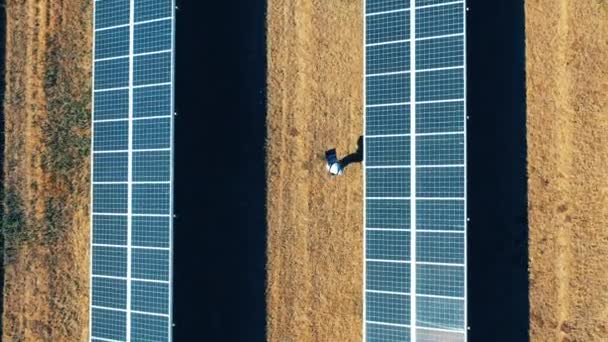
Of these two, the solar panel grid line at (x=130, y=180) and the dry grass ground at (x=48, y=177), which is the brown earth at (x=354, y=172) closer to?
the solar panel grid line at (x=130, y=180)

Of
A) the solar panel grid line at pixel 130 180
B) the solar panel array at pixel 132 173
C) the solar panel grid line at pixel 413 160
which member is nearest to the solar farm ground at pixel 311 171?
the solar panel array at pixel 132 173

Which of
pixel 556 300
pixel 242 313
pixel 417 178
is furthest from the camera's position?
pixel 242 313

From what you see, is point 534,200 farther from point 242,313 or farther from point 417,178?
point 242,313

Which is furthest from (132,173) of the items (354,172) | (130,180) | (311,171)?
(354,172)

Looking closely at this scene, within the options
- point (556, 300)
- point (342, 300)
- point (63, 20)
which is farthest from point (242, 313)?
point (63, 20)

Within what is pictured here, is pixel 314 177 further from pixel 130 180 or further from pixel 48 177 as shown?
pixel 48 177
